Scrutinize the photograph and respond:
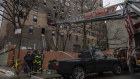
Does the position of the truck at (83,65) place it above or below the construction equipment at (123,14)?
below

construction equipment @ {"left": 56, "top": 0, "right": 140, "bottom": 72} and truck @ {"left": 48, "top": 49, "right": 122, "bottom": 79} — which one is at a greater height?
construction equipment @ {"left": 56, "top": 0, "right": 140, "bottom": 72}

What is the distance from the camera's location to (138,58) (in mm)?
7531

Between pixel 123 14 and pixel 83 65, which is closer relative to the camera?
pixel 83 65

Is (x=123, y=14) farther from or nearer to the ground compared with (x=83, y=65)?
farther from the ground

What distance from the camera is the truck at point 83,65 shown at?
256 inches

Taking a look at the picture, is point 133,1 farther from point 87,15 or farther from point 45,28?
point 45,28

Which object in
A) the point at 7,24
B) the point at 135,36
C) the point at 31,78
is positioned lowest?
the point at 31,78

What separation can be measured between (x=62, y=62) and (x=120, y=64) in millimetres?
4977

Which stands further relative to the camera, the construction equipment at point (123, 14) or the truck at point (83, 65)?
the construction equipment at point (123, 14)

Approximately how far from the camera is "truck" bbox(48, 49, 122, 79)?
21.4 feet

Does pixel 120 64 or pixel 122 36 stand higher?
pixel 122 36

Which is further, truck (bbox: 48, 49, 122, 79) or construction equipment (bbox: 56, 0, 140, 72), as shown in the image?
construction equipment (bbox: 56, 0, 140, 72)

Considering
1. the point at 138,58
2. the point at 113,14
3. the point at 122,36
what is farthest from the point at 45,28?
the point at 138,58

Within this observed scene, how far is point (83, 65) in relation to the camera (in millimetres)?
7254
